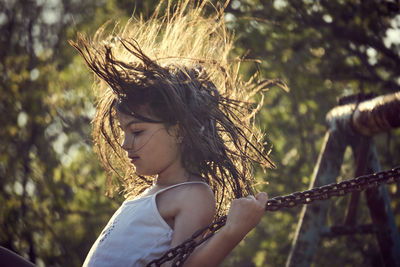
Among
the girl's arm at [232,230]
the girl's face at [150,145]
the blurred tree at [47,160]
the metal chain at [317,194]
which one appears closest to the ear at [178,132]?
the girl's face at [150,145]

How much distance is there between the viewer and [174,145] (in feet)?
6.71

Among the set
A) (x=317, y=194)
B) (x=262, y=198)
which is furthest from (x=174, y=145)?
(x=317, y=194)

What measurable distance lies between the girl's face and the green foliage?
5.73 ft

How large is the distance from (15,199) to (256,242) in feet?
7.29

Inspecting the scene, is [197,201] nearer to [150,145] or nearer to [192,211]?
[192,211]

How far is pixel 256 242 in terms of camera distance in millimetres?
4973

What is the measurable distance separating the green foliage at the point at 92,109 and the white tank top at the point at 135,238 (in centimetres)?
185

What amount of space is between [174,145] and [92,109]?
8.87ft

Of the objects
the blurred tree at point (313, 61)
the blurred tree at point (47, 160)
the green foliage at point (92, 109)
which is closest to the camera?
the blurred tree at point (313, 61)

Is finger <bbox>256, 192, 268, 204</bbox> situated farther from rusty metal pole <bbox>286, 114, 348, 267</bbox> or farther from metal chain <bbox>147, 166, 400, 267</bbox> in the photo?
rusty metal pole <bbox>286, 114, 348, 267</bbox>

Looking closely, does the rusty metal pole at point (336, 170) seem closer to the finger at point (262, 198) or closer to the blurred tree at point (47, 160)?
the finger at point (262, 198)

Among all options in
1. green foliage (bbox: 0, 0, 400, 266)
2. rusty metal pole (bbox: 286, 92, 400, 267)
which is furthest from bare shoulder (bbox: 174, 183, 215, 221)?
green foliage (bbox: 0, 0, 400, 266)

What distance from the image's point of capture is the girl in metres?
1.85

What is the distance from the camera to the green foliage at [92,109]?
359 cm
